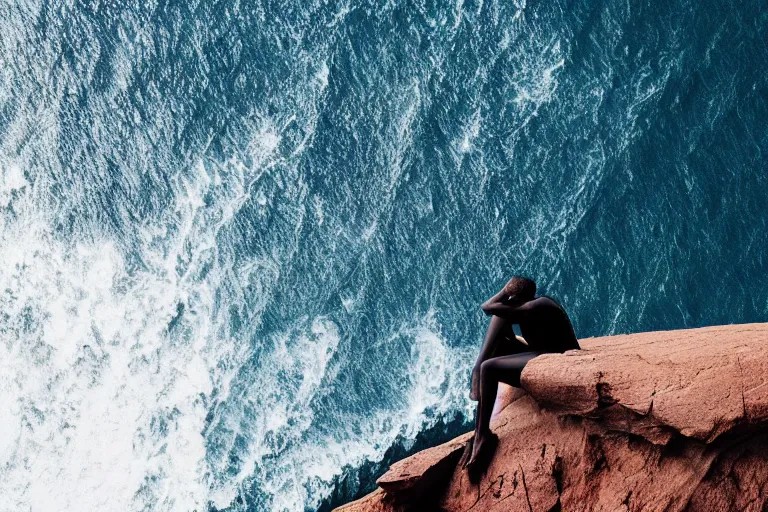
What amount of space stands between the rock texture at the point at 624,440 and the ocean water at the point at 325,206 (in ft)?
46.0

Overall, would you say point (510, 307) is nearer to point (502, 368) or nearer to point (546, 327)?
point (546, 327)

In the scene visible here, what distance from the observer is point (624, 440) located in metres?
10.8

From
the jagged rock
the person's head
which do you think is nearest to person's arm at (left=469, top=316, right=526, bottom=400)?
the person's head

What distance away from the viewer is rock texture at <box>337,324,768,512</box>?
398 inches

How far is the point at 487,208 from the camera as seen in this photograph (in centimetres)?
2859

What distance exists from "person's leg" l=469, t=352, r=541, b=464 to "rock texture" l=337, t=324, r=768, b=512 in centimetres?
22

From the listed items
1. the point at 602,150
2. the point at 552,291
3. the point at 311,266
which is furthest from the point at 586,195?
the point at 311,266

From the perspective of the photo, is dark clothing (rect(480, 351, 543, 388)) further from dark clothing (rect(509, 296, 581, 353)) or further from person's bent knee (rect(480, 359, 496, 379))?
dark clothing (rect(509, 296, 581, 353))

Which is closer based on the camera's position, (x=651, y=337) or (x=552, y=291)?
(x=651, y=337)

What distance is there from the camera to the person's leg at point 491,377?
37.9 ft

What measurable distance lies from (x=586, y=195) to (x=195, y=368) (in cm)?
1428

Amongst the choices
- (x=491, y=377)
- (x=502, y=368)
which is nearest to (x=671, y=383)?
(x=502, y=368)

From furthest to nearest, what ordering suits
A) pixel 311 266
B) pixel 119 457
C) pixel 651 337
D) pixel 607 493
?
pixel 311 266 → pixel 119 457 → pixel 651 337 → pixel 607 493

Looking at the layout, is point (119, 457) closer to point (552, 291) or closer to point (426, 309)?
point (426, 309)
